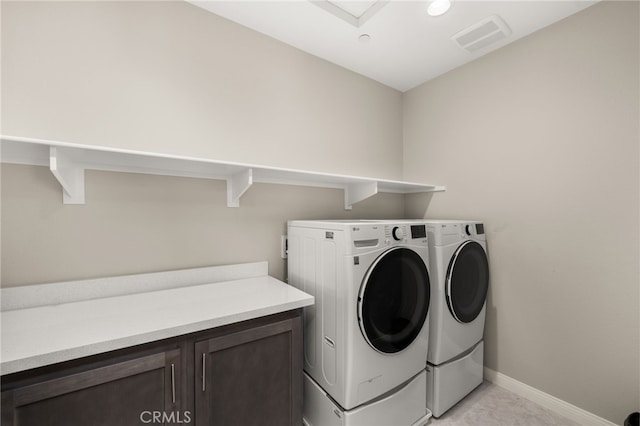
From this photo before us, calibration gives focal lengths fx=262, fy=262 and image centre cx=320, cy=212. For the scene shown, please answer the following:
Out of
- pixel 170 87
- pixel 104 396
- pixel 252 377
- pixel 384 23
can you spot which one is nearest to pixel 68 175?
pixel 170 87

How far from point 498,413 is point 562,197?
1485 millimetres

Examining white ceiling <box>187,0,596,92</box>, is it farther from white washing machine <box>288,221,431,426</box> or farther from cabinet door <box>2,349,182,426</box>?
cabinet door <box>2,349,182,426</box>

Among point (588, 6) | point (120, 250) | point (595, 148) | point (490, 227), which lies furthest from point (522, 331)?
point (120, 250)

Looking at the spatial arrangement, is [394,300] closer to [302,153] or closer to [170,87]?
[302,153]

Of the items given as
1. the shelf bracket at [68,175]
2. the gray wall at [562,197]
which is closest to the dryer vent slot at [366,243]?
the gray wall at [562,197]

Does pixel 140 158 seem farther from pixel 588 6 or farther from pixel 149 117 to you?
pixel 588 6

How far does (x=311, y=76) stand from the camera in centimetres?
213

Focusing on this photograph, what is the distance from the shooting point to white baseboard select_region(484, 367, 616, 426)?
63.1 inches

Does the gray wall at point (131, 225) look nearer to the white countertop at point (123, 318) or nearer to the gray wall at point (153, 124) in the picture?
the gray wall at point (153, 124)

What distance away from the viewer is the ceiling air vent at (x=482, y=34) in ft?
5.74

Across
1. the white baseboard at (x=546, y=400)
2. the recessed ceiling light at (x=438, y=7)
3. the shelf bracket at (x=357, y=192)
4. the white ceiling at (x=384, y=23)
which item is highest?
the white ceiling at (x=384, y=23)

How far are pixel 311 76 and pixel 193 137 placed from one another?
1084 mm

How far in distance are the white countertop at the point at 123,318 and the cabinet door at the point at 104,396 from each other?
9 centimetres

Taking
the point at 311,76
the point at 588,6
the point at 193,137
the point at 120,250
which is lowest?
the point at 120,250
